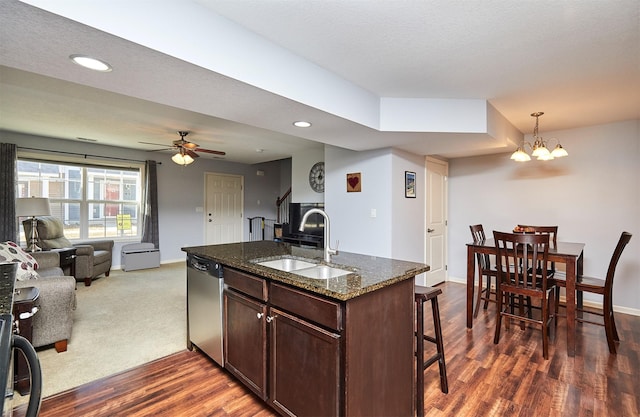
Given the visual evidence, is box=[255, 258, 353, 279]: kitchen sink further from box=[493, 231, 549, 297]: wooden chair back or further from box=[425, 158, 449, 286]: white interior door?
box=[425, 158, 449, 286]: white interior door

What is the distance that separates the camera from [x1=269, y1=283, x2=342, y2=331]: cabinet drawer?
1428 mm

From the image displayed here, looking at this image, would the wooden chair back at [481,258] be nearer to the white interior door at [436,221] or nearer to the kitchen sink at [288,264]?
the white interior door at [436,221]

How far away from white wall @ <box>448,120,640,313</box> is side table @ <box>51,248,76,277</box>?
19.7ft

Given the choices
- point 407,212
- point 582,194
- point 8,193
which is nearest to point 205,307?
point 407,212

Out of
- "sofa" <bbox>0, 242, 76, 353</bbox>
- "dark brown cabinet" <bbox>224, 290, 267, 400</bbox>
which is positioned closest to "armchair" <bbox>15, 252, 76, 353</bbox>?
"sofa" <bbox>0, 242, 76, 353</bbox>

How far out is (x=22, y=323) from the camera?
2215 mm

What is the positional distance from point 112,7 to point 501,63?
2551mm

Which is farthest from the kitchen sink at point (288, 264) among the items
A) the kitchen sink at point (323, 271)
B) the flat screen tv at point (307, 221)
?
the flat screen tv at point (307, 221)

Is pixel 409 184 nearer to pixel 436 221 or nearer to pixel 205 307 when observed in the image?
pixel 436 221

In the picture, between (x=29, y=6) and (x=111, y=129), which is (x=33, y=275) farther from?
(x=29, y=6)

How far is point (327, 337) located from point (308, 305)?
0.61 ft

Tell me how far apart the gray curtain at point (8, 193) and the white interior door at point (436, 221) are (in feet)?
20.6

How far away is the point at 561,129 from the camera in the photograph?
4188 millimetres

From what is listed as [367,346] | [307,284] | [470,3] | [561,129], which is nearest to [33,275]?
[307,284]
